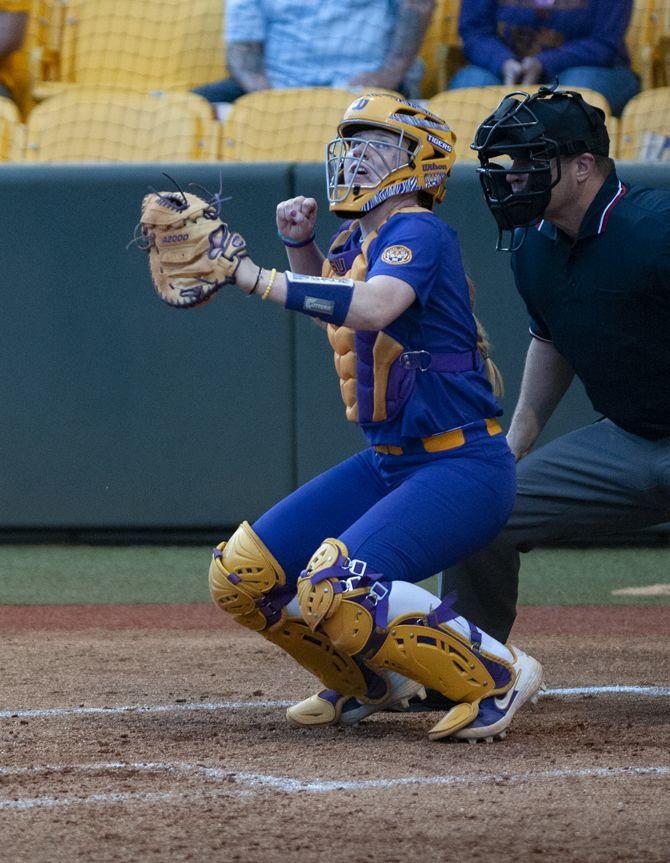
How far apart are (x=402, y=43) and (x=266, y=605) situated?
453cm

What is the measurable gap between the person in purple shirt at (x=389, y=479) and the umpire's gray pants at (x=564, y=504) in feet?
0.98

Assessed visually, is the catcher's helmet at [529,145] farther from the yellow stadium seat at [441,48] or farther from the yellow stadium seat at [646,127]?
the yellow stadium seat at [441,48]

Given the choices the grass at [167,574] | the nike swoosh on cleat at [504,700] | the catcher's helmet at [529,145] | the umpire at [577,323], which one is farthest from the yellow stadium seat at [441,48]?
the nike swoosh on cleat at [504,700]

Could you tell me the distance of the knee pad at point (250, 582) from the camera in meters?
3.38

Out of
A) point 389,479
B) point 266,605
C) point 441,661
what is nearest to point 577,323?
point 389,479

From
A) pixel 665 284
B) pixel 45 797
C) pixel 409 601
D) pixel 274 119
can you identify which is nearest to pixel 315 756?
pixel 409 601

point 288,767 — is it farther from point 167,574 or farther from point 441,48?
point 441,48

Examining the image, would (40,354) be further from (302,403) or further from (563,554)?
(563,554)

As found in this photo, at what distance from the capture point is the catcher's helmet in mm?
3553

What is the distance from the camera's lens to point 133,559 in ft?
20.5

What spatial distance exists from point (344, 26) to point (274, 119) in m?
0.74

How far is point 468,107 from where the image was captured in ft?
22.3

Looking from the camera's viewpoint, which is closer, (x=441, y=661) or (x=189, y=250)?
(x=189, y=250)

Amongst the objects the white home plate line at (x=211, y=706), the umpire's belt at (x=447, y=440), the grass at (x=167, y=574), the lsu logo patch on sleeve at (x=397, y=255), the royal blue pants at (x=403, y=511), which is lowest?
the grass at (x=167, y=574)
